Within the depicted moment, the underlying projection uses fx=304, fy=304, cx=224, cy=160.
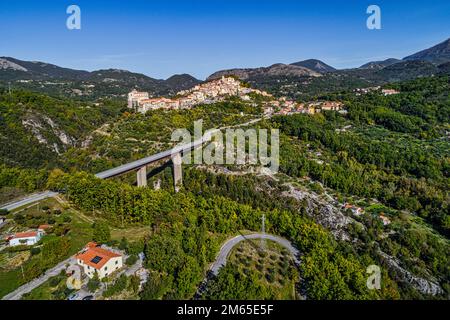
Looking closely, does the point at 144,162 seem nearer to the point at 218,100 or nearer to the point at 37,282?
the point at 37,282

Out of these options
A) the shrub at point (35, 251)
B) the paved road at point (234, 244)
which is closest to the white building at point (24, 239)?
the shrub at point (35, 251)

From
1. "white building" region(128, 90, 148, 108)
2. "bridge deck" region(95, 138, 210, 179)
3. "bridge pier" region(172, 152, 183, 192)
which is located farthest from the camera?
"white building" region(128, 90, 148, 108)

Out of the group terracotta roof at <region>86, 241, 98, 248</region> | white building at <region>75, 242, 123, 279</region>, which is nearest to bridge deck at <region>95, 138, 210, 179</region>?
terracotta roof at <region>86, 241, 98, 248</region>

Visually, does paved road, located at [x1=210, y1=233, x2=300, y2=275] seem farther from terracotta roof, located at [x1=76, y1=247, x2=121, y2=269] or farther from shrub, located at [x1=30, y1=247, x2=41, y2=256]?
shrub, located at [x1=30, y1=247, x2=41, y2=256]

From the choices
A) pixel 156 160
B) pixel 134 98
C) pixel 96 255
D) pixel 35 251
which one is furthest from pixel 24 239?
pixel 134 98

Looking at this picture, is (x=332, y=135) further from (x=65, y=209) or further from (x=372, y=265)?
(x=65, y=209)
